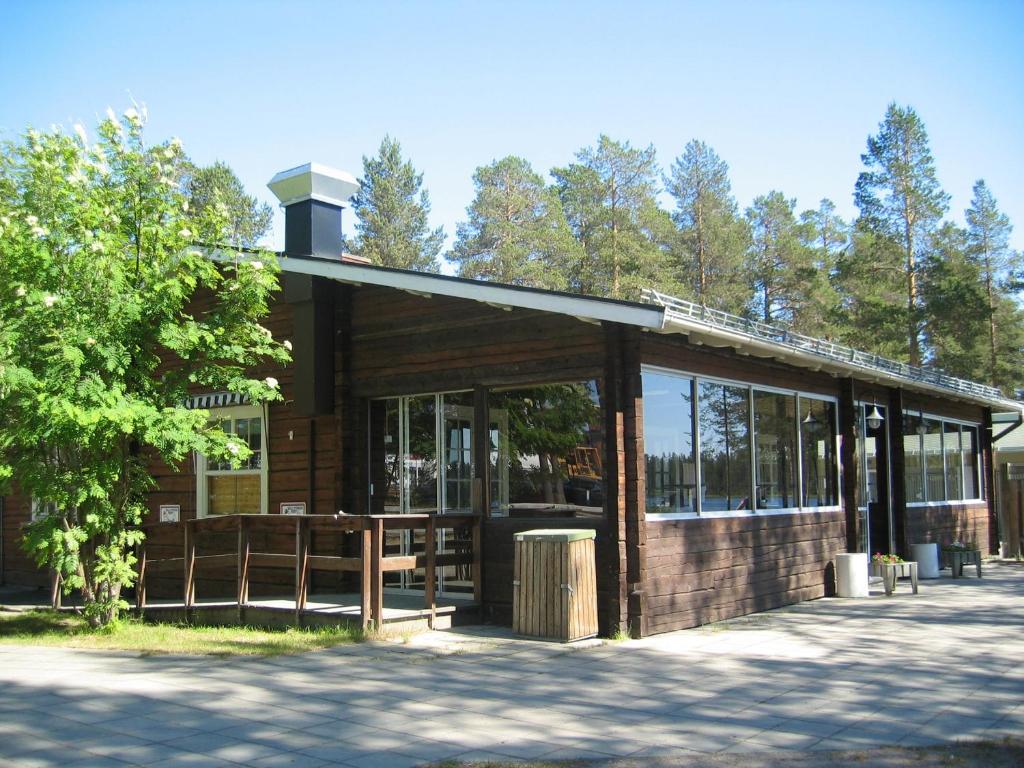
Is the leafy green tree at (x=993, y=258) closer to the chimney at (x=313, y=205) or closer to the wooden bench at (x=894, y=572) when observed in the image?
the wooden bench at (x=894, y=572)

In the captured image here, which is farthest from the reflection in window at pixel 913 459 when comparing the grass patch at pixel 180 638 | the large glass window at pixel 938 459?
the grass patch at pixel 180 638

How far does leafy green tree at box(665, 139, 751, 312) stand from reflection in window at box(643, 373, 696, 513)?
2590cm

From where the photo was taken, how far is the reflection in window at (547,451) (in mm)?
8906

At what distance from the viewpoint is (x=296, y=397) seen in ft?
35.3

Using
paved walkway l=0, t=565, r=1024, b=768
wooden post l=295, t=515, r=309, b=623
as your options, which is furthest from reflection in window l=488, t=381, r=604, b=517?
wooden post l=295, t=515, r=309, b=623

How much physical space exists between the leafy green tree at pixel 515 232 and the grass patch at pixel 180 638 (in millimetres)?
23503

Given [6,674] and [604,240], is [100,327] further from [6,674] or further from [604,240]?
[604,240]

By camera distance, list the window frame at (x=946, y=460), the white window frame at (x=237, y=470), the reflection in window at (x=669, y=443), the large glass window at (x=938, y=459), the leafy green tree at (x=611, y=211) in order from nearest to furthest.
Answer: the reflection in window at (x=669, y=443)
the white window frame at (x=237, y=470)
the large glass window at (x=938, y=459)
the window frame at (x=946, y=460)
the leafy green tree at (x=611, y=211)

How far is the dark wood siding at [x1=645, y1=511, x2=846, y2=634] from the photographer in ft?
29.0

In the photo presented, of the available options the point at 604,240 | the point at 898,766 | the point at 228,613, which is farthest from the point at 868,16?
the point at 604,240

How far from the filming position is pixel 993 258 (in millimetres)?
34688

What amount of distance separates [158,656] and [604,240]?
1108 inches

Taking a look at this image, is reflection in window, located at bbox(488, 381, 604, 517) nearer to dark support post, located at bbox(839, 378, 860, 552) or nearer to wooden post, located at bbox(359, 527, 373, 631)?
wooden post, located at bbox(359, 527, 373, 631)

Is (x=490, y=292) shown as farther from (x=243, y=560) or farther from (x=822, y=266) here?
(x=822, y=266)
